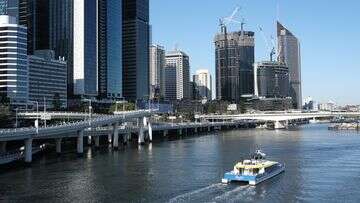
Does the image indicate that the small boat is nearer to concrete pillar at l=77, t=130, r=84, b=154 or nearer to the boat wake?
the boat wake

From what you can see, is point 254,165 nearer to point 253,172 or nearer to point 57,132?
point 253,172

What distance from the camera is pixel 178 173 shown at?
92812mm

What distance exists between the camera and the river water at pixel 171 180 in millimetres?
71688

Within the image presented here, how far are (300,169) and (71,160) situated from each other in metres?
44.2

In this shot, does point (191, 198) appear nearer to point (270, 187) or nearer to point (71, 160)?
point (270, 187)

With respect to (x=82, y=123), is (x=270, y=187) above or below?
below

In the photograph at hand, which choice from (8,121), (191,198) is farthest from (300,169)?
(8,121)

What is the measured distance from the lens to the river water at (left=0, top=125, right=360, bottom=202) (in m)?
71.7

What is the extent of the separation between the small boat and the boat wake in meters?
2.00

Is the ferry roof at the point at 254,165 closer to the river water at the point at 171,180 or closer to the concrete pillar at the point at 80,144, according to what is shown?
the river water at the point at 171,180

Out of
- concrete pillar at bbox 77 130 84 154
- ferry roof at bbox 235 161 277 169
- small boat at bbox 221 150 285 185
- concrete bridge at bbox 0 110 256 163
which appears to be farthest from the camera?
concrete pillar at bbox 77 130 84 154

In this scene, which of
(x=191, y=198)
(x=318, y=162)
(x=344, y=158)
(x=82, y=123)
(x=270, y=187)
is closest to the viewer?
(x=191, y=198)

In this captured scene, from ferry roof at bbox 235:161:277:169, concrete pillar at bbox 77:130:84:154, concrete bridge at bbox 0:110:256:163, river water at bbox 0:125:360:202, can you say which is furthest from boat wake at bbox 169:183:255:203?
concrete pillar at bbox 77:130:84:154

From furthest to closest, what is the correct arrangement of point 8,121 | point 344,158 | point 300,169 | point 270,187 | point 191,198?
point 8,121
point 344,158
point 300,169
point 270,187
point 191,198
